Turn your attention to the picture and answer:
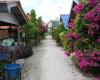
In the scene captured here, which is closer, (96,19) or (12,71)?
(12,71)

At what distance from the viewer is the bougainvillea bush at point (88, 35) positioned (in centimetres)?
982

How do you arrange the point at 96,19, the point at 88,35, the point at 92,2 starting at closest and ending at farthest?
the point at 96,19, the point at 92,2, the point at 88,35

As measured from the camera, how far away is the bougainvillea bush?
9820 mm

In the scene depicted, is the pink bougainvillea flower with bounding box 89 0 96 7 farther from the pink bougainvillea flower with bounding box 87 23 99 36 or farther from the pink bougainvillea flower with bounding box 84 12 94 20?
the pink bougainvillea flower with bounding box 87 23 99 36

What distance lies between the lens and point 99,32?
33.8 ft

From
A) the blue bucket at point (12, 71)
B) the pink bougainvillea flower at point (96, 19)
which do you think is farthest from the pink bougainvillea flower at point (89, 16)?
the blue bucket at point (12, 71)

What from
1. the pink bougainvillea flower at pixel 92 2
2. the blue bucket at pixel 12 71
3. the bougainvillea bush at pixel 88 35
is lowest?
the blue bucket at pixel 12 71

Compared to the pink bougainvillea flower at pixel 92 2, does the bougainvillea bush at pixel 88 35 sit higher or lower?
lower

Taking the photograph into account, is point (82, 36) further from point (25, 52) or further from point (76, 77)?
point (25, 52)

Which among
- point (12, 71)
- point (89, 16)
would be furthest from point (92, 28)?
point (12, 71)

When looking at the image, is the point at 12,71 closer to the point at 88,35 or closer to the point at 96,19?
the point at 88,35

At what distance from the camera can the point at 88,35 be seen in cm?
1066

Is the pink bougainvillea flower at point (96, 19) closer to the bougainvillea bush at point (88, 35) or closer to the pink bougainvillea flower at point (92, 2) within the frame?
the bougainvillea bush at point (88, 35)

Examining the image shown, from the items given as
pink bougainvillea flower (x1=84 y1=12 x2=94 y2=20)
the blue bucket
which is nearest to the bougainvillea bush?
pink bougainvillea flower (x1=84 y1=12 x2=94 y2=20)
